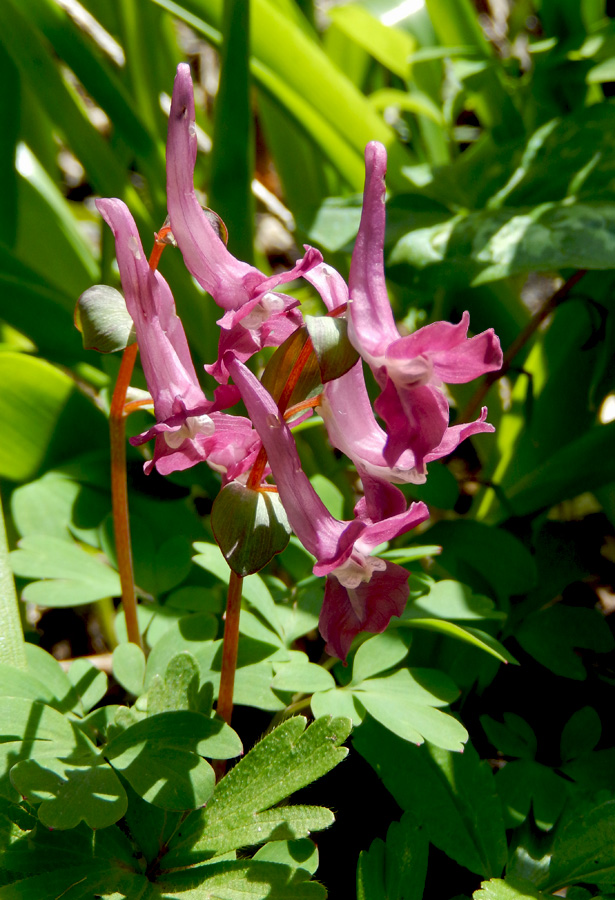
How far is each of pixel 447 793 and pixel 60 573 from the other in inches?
18.6

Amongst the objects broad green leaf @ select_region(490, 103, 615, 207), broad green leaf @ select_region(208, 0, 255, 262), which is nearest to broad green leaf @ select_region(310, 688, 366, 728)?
broad green leaf @ select_region(208, 0, 255, 262)

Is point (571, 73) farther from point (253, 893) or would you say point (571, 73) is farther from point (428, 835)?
point (253, 893)

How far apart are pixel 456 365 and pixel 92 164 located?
1.05m

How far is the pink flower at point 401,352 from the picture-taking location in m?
0.47

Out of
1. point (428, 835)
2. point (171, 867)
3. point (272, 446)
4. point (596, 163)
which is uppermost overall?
point (272, 446)

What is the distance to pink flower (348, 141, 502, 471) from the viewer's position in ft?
1.55

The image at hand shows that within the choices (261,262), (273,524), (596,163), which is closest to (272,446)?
(273,524)

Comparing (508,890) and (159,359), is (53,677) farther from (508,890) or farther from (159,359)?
(508,890)

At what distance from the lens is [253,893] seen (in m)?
0.58

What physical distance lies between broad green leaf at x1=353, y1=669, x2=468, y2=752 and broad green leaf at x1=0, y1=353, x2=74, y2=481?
0.63 m

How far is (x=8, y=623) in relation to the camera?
0.72 metres

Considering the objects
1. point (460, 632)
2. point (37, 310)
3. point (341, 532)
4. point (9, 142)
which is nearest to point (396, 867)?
point (460, 632)

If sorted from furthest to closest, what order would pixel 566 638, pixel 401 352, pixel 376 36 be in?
pixel 376 36 → pixel 566 638 → pixel 401 352

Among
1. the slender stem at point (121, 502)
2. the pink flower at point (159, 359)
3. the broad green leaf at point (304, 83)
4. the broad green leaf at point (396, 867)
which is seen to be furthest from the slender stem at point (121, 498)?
the broad green leaf at point (304, 83)
